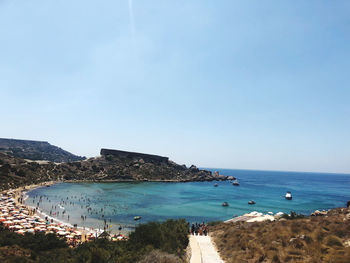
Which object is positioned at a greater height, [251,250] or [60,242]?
[251,250]

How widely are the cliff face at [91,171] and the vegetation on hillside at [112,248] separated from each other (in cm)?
6701

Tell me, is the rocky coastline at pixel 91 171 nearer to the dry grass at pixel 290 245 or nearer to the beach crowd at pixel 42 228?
the beach crowd at pixel 42 228

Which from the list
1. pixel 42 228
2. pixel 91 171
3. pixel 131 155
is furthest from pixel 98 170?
pixel 42 228

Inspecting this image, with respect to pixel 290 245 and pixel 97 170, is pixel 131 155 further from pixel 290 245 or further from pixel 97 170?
pixel 290 245

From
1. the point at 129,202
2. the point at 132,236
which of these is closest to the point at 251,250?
the point at 132,236

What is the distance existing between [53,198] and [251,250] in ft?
220

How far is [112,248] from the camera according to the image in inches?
524

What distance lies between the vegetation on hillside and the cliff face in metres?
67.0

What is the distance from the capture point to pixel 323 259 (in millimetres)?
10930

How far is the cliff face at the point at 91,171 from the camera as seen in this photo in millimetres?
86875

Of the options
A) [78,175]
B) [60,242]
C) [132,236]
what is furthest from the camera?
[78,175]

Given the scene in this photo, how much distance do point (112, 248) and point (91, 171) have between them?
134 meters

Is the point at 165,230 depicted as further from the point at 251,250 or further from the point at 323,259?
the point at 323,259

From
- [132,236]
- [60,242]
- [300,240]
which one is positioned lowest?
[60,242]
